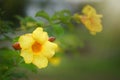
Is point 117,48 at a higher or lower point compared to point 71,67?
higher

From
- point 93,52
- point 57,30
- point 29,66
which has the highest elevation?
point 93,52

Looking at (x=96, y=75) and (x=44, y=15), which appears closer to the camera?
(x=44, y=15)

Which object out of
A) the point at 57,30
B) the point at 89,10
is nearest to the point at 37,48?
the point at 57,30

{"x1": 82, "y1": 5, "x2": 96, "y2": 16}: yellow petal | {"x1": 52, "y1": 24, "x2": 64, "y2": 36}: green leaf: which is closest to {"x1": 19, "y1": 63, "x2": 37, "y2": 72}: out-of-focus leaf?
{"x1": 52, "y1": 24, "x2": 64, "y2": 36}: green leaf

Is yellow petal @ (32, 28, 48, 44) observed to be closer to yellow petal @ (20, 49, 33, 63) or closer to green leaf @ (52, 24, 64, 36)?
yellow petal @ (20, 49, 33, 63)

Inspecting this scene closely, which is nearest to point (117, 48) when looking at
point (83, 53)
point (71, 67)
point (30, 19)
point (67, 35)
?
point (83, 53)

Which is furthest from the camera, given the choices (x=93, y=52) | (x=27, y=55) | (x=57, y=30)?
(x=93, y=52)

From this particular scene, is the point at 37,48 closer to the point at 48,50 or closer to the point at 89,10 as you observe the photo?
the point at 48,50

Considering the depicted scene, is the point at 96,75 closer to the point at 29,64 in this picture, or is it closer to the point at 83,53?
the point at 83,53
